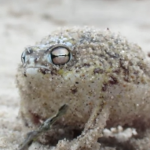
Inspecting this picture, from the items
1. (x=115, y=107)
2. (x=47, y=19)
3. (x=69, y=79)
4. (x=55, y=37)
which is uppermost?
(x=47, y=19)

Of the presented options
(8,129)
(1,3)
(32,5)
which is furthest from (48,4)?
(8,129)

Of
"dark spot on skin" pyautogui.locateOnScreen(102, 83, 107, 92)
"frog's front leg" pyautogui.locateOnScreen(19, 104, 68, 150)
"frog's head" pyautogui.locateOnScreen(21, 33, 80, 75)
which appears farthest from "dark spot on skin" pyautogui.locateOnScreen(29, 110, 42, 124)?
"dark spot on skin" pyautogui.locateOnScreen(102, 83, 107, 92)

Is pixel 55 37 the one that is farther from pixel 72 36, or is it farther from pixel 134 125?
pixel 134 125

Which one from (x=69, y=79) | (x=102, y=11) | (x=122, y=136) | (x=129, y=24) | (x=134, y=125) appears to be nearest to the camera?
(x=69, y=79)

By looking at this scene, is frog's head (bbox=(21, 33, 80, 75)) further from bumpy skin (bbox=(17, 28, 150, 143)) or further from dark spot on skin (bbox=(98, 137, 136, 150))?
dark spot on skin (bbox=(98, 137, 136, 150))

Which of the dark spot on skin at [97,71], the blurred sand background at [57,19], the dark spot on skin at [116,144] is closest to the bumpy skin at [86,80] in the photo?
the dark spot on skin at [97,71]
